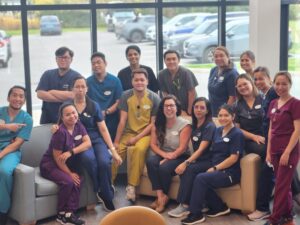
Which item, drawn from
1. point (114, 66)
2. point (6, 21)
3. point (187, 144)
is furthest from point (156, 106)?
point (6, 21)

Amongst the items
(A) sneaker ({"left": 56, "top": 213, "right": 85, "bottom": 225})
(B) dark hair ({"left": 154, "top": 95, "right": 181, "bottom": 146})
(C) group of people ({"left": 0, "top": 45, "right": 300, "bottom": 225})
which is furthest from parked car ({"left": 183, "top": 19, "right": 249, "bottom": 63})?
(A) sneaker ({"left": 56, "top": 213, "right": 85, "bottom": 225})

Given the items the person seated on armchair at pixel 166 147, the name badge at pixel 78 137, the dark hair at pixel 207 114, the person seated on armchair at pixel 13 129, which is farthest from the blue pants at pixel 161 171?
the person seated on armchair at pixel 13 129

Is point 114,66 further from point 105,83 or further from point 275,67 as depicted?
point 275,67

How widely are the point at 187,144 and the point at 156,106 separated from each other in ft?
1.88

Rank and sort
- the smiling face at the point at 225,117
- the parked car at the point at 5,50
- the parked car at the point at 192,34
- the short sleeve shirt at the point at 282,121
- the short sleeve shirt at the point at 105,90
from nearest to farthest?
the short sleeve shirt at the point at 282,121 → the smiling face at the point at 225,117 → the short sleeve shirt at the point at 105,90 → the parked car at the point at 5,50 → the parked car at the point at 192,34

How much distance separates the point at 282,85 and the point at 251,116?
2.02 ft

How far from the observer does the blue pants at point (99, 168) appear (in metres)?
4.50

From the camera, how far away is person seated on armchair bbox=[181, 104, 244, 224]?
4.30 m

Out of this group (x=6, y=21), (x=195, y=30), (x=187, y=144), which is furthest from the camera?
(x=195, y=30)

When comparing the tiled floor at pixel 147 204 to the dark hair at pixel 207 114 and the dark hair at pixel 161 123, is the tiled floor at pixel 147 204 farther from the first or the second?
the dark hair at pixel 207 114

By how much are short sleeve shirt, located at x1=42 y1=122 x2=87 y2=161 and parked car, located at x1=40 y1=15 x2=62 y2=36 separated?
1822 millimetres

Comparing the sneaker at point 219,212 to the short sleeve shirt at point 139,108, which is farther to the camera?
the short sleeve shirt at point 139,108

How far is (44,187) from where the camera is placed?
4.31 metres

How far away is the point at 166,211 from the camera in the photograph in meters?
4.57
